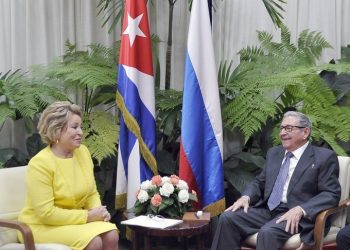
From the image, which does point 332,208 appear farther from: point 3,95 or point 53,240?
point 3,95

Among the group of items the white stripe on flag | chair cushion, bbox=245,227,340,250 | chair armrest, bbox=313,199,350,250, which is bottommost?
chair cushion, bbox=245,227,340,250

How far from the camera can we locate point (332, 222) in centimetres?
351

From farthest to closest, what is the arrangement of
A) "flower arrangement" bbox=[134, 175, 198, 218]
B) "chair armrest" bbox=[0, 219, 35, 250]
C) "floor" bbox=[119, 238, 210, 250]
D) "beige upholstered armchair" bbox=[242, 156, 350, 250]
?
1. "floor" bbox=[119, 238, 210, 250]
2. "flower arrangement" bbox=[134, 175, 198, 218]
3. "beige upholstered armchair" bbox=[242, 156, 350, 250]
4. "chair armrest" bbox=[0, 219, 35, 250]

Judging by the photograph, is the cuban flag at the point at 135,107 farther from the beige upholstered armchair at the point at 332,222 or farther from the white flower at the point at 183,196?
the beige upholstered armchair at the point at 332,222

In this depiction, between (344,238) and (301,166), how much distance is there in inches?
20.4

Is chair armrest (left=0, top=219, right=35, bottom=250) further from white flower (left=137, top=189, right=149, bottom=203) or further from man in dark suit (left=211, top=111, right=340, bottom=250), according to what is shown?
man in dark suit (left=211, top=111, right=340, bottom=250)

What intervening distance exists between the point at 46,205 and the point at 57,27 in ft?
7.23

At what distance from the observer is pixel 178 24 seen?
5.14 m

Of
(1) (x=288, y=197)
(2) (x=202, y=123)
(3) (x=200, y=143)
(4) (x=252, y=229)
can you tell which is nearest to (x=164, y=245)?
(3) (x=200, y=143)

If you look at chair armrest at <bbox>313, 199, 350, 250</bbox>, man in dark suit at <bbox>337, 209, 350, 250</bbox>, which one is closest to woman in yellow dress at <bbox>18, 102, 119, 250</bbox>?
chair armrest at <bbox>313, 199, 350, 250</bbox>

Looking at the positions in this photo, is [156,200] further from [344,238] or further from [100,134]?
[344,238]

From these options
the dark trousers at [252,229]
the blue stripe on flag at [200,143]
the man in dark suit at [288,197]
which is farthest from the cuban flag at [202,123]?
the dark trousers at [252,229]

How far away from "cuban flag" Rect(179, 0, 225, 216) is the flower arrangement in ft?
1.88

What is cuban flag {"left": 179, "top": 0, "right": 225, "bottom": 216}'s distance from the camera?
3.96m
